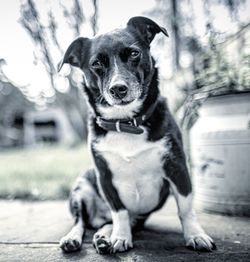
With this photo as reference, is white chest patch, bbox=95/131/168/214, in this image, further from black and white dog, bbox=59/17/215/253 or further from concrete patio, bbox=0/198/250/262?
concrete patio, bbox=0/198/250/262

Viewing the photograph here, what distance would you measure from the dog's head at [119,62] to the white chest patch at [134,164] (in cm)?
23

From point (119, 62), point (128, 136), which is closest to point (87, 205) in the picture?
point (128, 136)

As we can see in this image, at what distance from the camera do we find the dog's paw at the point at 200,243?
5.65ft

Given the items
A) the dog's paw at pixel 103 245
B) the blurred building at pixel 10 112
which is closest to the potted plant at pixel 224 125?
the dog's paw at pixel 103 245

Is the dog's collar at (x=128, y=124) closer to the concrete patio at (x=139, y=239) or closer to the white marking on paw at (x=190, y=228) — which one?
the white marking on paw at (x=190, y=228)

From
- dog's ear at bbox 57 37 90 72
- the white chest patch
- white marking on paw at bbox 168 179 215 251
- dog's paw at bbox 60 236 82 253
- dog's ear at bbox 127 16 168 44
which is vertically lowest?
dog's paw at bbox 60 236 82 253

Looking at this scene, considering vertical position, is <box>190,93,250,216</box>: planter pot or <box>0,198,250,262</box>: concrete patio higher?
<box>190,93,250,216</box>: planter pot

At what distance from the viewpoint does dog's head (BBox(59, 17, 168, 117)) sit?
1835 mm

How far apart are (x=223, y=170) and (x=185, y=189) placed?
0.61m

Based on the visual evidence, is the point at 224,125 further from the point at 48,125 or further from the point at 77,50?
the point at 48,125

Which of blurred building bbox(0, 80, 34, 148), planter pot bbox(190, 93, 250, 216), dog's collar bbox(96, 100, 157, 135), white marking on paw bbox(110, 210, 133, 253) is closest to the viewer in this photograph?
white marking on paw bbox(110, 210, 133, 253)

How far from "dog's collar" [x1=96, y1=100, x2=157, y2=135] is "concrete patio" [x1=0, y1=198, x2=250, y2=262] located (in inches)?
25.8

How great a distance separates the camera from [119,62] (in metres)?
1.88

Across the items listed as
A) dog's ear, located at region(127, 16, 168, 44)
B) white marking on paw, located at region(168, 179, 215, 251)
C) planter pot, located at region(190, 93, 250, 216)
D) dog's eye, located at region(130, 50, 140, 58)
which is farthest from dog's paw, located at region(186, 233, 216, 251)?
dog's ear, located at region(127, 16, 168, 44)
